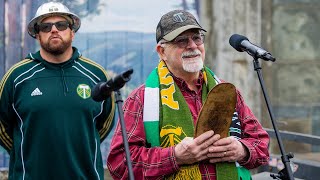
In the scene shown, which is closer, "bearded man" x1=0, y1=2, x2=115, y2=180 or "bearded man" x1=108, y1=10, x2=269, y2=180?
"bearded man" x1=108, y1=10, x2=269, y2=180

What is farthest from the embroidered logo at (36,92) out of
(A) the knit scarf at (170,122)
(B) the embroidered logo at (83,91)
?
(A) the knit scarf at (170,122)

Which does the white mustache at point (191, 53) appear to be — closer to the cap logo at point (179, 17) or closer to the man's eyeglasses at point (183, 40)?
the man's eyeglasses at point (183, 40)

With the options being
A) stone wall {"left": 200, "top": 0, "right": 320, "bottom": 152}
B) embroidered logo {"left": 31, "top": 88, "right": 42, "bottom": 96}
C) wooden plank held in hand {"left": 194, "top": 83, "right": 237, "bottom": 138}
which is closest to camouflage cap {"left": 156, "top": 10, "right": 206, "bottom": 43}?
wooden plank held in hand {"left": 194, "top": 83, "right": 237, "bottom": 138}

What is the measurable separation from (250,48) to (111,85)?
0.93 metres

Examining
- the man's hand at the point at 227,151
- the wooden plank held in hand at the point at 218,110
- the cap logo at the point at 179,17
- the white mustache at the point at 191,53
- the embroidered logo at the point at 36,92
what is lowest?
the man's hand at the point at 227,151

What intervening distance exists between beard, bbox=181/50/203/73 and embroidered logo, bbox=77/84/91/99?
97 centimetres

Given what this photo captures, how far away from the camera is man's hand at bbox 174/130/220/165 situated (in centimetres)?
405

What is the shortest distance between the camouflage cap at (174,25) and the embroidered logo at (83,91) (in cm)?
83

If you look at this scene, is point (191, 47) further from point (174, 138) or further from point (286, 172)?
point (286, 172)

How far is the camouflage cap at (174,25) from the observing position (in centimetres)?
428

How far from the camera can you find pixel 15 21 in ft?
27.1

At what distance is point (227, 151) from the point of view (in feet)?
13.6

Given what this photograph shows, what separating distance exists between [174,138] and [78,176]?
3.39ft

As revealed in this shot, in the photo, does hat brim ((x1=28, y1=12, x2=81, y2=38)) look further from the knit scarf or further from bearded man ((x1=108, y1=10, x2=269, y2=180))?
the knit scarf
